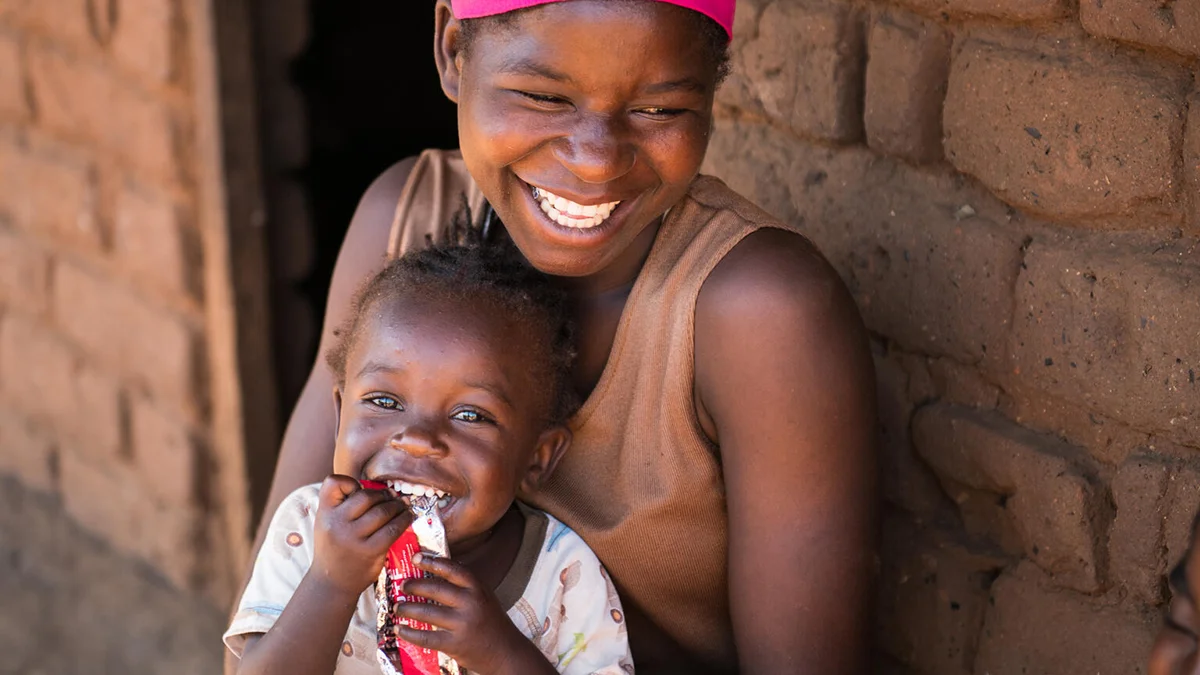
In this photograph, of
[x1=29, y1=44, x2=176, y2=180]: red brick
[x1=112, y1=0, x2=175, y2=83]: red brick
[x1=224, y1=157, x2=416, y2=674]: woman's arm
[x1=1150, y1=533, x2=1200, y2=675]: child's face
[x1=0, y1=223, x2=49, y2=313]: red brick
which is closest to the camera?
[x1=1150, y1=533, x2=1200, y2=675]: child's face

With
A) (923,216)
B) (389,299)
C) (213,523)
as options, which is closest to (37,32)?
(213,523)

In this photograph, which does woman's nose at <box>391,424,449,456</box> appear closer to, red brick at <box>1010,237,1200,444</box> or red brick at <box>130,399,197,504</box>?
red brick at <box>1010,237,1200,444</box>

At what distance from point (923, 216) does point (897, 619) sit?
65 cm

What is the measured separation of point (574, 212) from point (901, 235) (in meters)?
0.59

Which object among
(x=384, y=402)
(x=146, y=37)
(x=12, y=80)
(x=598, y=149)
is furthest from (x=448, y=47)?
(x=12, y=80)

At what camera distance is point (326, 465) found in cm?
238

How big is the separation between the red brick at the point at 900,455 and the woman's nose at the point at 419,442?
2.46 feet

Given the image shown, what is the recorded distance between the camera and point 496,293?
2090 mm

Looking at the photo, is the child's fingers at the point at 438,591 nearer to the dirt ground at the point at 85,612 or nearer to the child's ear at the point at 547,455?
the child's ear at the point at 547,455

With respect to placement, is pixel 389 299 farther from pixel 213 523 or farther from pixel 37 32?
pixel 37 32

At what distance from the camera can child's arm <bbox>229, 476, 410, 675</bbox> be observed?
190cm

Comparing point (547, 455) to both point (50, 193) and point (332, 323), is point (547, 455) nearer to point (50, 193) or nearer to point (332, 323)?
point (332, 323)

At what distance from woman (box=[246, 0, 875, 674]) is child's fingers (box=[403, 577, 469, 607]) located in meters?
0.35

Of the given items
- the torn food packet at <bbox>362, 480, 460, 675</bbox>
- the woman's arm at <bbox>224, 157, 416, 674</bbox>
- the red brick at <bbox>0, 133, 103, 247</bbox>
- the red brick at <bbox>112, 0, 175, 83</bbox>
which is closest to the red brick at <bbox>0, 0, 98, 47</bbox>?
the red brick at <bbox>112, 0, 175, 83</bbox>
